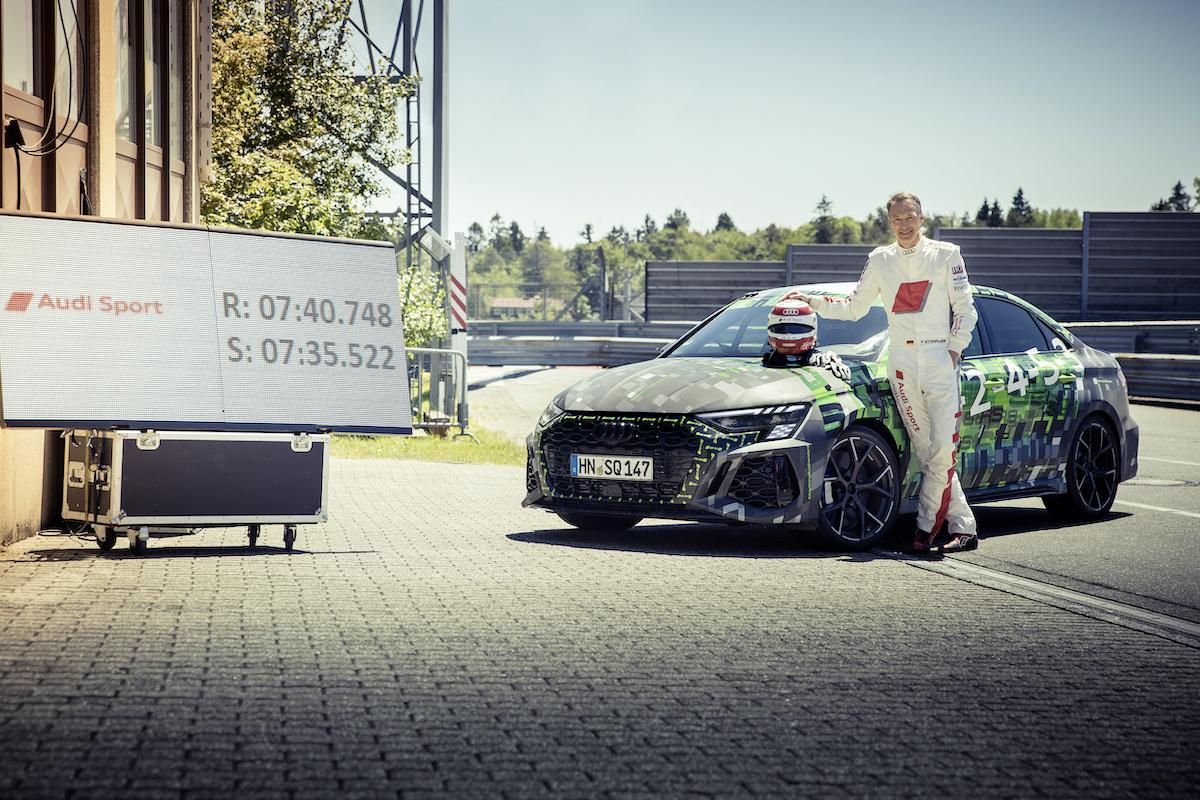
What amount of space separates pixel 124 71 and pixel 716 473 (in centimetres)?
593

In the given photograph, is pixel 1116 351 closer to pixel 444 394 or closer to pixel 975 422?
pixel 444 394

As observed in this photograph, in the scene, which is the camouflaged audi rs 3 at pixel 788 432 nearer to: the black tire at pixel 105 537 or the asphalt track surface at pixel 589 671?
the asphalt track surface at pixel 589 671

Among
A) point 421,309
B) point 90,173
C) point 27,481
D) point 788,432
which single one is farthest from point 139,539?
point 421,309

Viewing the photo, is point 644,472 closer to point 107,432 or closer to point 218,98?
point 107,432

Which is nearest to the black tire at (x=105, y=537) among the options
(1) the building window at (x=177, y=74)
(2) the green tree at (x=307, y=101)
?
(1) the building window at (x=177, y=74)

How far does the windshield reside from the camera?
9.05 meters

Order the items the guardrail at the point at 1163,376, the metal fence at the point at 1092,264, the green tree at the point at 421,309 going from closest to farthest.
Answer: the green tree at the point at 421,309, the guardrail at the point at 1163,376, the metal fence at the point at 1092,264

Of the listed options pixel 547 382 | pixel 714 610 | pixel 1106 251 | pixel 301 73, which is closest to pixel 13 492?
pixel 714 610

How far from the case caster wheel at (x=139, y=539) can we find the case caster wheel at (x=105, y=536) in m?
0.16

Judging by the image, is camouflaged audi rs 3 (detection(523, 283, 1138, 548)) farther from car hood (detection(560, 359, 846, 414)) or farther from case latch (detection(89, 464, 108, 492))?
case latch (detection(89, 464, 108, 492))

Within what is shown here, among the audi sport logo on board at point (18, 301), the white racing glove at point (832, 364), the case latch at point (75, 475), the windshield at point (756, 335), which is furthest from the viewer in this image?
the windshield at point (756, 335)

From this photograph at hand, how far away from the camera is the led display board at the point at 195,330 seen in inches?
306

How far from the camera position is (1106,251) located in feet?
127

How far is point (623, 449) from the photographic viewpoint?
832 cm
